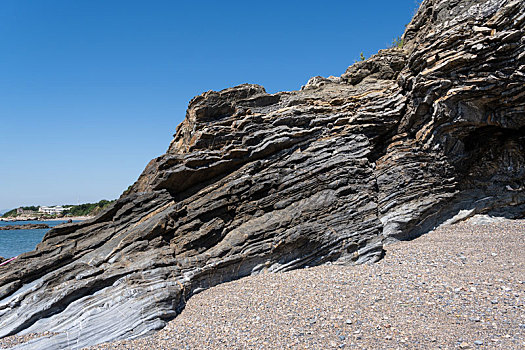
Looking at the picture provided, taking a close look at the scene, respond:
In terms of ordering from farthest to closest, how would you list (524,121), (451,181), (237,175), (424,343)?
(451,181), (524,121), (237,175), (424,343)

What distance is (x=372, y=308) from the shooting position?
7.66m

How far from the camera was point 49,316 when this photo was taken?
8.41 meters

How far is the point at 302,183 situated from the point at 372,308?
19.2ft

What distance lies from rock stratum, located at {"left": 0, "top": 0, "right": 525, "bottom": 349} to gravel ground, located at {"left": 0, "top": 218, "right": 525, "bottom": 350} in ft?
3.16

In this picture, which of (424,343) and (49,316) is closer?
(424,343)

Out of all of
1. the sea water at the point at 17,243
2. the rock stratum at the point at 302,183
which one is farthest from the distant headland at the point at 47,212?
the rock stratum at the point at 302,183

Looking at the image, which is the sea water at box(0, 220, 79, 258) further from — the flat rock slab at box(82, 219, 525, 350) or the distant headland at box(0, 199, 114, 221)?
the distant headland at box(0, 199, 114, 221)

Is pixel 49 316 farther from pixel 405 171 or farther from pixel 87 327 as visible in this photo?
pixel 405 171

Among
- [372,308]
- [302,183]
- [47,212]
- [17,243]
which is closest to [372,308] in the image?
[372,308]

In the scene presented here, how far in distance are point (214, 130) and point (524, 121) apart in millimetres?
13386

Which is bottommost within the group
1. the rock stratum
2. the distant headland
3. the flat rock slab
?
the flat rock slab

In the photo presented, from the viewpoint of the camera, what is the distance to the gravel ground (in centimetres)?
639

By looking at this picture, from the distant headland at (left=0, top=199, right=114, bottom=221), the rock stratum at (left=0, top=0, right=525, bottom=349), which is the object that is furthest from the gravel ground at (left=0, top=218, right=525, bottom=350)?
the distant headland at (left=0, top=199, right=114, bottom=221)

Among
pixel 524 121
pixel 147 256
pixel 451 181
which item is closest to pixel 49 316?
pixel 147 256
